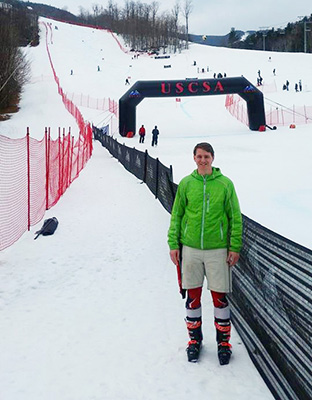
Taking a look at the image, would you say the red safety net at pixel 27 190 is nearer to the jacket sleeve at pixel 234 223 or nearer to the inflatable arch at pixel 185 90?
the jacket sleeve at pixel 234 223

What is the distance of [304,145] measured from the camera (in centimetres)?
2269

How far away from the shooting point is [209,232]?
3436 millimetres

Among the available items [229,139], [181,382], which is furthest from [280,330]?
[229,139]

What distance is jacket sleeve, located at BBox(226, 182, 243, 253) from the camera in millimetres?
3410

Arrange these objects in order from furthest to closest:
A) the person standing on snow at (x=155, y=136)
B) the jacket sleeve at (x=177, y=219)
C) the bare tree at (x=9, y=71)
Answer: the bare tree at (x=9, y=71) → the person standing on snow at (x=155, y=136) → the jacket sleeve at (x=177, y=219)

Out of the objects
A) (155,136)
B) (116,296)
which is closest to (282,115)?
(155,136)

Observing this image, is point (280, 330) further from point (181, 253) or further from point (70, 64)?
point (70, 64)

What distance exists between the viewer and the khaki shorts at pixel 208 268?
3.46 meters

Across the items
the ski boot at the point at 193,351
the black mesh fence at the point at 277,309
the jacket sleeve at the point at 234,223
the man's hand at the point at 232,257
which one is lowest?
the ski boot at the point at 193,351

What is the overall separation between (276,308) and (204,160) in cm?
123

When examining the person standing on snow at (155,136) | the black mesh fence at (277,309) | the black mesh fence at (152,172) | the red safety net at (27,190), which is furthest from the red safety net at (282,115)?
the black mesh fence at (277,309)

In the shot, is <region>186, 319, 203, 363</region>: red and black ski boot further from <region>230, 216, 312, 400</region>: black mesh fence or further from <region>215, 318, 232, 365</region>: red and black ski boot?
<region>230, 216, 312, 400</region>: black mesh fence

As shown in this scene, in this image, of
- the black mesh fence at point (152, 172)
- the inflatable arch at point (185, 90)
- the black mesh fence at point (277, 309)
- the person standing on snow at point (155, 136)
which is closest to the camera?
the black mesh fence at point (277, 309)

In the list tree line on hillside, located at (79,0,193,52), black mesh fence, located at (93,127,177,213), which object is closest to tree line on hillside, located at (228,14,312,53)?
tree line on hillside, located at (79,0,193,52)
